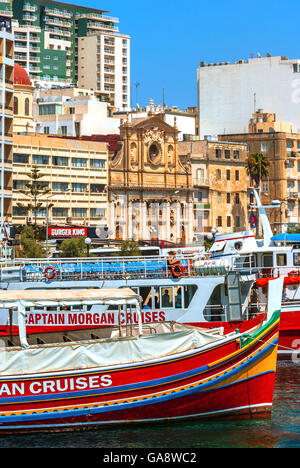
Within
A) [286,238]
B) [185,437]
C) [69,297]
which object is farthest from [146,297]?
[185,437]

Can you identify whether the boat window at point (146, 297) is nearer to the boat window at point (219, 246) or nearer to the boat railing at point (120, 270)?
the boat railing at point (120, 270)

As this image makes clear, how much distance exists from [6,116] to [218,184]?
49687 mm

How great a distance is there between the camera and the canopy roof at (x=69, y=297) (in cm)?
3145

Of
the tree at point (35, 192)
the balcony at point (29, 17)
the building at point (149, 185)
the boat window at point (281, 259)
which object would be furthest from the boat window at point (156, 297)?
the balcony at point (29, 17)

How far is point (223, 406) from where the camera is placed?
31484 mm

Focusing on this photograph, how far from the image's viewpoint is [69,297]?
31984 mm

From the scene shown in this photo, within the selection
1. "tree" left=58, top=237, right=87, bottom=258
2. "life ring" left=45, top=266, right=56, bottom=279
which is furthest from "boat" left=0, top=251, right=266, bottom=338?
"tree" left=58, top=237, right=87, bottom=258

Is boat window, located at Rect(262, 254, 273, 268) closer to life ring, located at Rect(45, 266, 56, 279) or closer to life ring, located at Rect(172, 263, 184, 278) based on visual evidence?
life ring, located at Rect(172, 263, 184, 278)

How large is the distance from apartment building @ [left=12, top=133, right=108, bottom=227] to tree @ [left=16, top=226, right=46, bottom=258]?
6.12 meters

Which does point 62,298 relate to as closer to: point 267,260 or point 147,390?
point 147,390

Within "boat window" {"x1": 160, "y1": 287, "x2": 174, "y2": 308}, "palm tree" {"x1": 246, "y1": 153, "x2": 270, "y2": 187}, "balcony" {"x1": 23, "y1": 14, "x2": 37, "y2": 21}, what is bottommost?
"boat window" {"x1": 160, "y1": 287, "x2": 174, "y2": 308}

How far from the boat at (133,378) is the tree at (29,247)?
158 ft

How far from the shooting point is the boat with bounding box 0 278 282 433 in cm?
3003

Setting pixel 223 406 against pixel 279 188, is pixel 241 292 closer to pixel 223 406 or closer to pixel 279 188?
pixel 223 406
